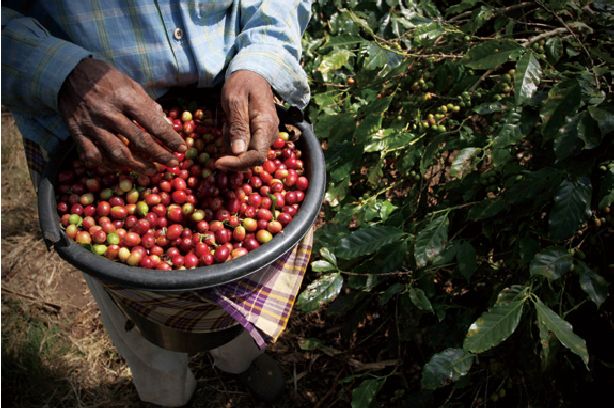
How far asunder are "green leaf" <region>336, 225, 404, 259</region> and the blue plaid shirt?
18.0 inches

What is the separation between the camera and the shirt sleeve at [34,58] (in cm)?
141

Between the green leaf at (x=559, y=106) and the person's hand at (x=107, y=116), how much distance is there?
95cm

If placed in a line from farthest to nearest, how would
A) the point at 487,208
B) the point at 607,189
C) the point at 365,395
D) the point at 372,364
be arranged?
the point at 372,364, the point at 365,395, the point at 487,208, the point at 607,189

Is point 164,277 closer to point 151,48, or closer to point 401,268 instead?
point 151,48

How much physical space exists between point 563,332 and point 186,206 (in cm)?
102

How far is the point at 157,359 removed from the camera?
6.81ft

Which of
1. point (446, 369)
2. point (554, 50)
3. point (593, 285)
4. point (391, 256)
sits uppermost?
point (554, 50)

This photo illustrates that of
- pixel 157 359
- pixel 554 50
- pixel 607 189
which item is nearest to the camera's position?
pixel 607 189

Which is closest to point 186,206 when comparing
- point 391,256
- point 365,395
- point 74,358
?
point 391,256

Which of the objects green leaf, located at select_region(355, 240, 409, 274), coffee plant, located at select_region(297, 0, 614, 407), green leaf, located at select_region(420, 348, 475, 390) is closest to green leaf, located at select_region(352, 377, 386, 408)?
coffee plant, located at select_region(297, 0, 614, 407)

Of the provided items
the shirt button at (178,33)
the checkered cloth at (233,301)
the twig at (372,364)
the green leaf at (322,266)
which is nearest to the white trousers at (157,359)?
the checkered cloth at (233,301)

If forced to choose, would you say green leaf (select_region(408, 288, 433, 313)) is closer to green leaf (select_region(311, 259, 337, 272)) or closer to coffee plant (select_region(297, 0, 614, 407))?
coffee plant (select_region(297, 0, 614, 407))

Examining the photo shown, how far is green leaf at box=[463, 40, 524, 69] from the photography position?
153cm

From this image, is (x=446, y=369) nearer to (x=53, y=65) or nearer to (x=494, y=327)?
(x=494, y=327)
